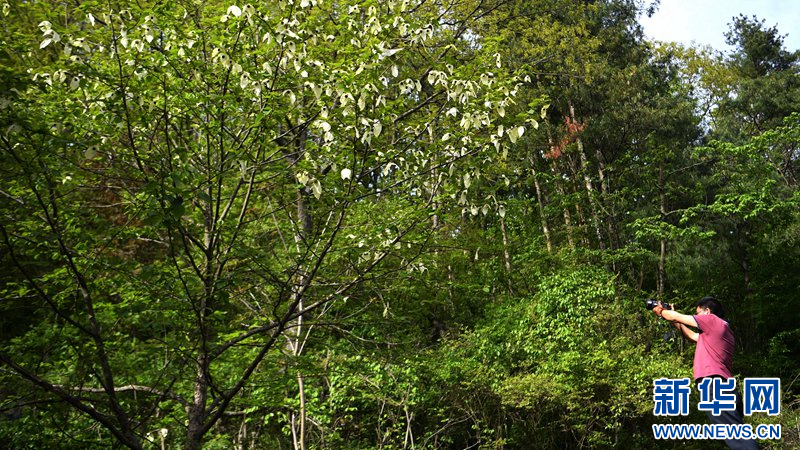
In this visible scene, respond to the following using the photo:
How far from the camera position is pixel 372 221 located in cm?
516

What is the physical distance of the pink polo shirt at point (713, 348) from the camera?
4.09m

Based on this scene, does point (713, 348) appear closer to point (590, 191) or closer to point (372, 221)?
point (372, 221)

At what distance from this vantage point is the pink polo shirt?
13.4 feet

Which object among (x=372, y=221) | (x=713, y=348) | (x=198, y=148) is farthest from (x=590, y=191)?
(x=198, y=148)

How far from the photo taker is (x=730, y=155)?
61.0ft

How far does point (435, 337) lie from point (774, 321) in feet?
42.1

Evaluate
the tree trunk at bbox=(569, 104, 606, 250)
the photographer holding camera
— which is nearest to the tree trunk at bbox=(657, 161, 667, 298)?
the tree trunk at bbox=(569, 104, 606, 250)

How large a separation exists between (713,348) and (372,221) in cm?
280

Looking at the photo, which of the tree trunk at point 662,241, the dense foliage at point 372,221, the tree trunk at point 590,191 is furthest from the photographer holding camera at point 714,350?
the tree trunk at point 590,191

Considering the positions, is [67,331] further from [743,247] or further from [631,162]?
[743,247]

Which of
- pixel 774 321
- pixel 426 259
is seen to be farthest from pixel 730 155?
pixel 426 259

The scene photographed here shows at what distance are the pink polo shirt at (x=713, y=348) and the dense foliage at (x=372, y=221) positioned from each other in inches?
66.6

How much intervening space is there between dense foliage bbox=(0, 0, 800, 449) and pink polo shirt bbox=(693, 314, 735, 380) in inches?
66.6

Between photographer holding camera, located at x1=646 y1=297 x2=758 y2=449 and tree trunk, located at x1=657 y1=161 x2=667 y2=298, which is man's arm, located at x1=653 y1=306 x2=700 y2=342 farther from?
tree trunk, located at x1=657 y1=161 x2=667 y2=298
